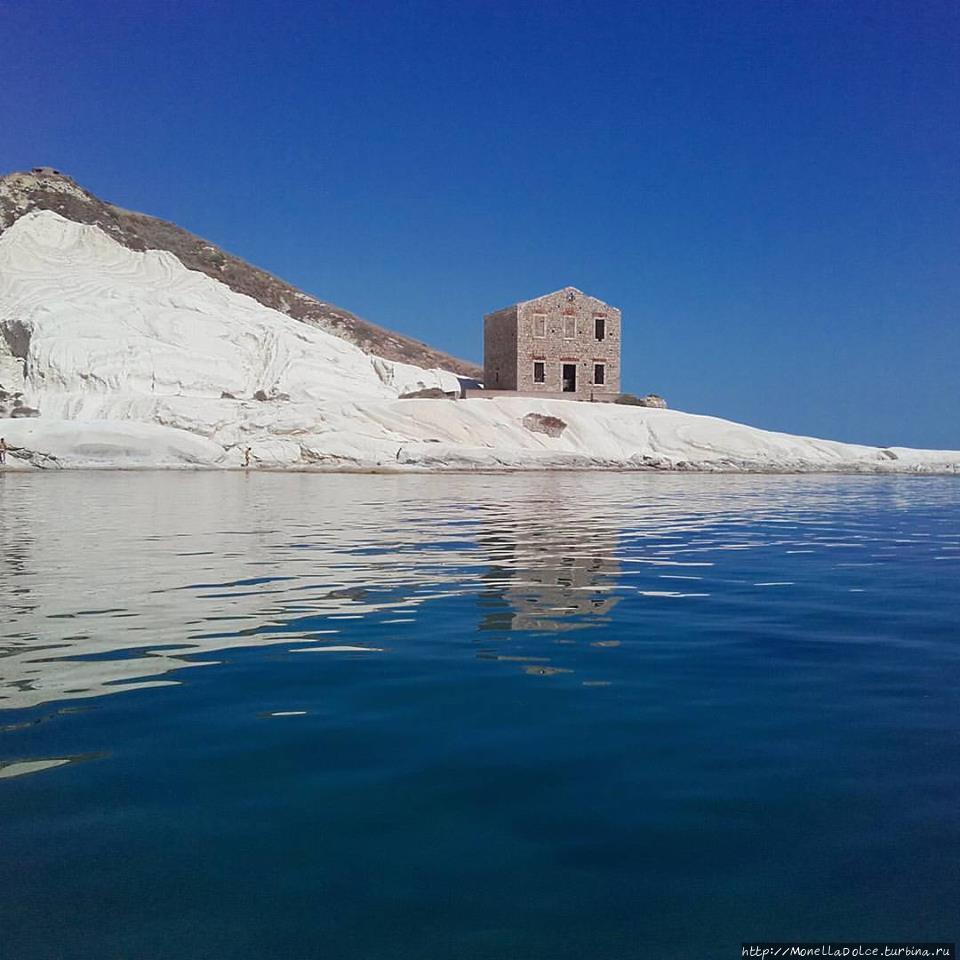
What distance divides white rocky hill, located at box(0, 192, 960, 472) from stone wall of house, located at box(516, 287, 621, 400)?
402 centimetres

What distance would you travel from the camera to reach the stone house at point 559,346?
48562 millimetres

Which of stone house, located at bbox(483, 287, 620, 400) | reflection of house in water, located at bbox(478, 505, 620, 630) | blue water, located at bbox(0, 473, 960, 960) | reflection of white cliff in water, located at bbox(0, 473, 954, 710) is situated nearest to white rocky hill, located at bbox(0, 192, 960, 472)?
stone house, located at bbox(483, 287, 620, 400)

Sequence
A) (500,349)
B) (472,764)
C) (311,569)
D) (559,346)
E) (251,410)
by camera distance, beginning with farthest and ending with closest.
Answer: (500,349) → (559,346) → (251,410) → (311,569) → (472,764)

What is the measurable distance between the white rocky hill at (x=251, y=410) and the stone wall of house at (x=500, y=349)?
15.5ft

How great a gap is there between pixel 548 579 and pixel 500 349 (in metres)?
42.7

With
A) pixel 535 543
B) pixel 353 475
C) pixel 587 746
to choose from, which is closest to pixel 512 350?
pixel 353 475

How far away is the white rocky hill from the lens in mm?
37969

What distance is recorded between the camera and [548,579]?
8.40 metres

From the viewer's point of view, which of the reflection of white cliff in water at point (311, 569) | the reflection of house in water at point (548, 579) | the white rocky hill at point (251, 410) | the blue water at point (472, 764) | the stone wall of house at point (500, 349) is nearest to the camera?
the blue water at point (472, 764)

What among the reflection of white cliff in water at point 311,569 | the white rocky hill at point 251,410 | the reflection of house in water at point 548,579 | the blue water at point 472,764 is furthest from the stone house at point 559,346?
the blue water at point 472,764

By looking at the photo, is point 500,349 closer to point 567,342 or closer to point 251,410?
point 567,342

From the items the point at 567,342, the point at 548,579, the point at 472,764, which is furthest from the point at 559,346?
the point at 472,764

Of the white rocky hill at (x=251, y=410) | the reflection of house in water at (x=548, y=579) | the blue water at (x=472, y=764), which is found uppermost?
the white rocky hill at (x=251, y=410)

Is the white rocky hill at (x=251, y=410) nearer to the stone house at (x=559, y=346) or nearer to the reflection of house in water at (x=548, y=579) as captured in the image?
Answer: the stone house at (x=559, y=346)
